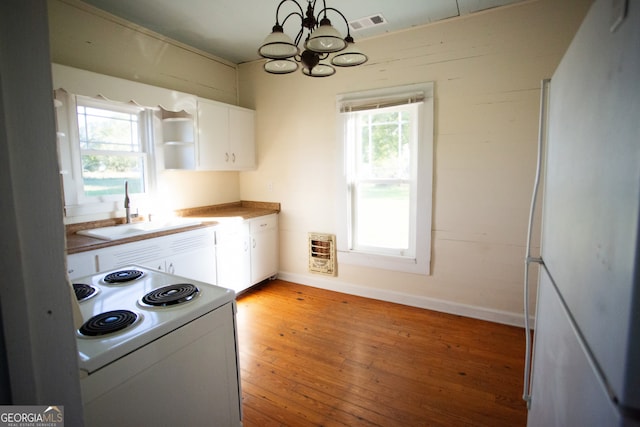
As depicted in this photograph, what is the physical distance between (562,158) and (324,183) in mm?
2696

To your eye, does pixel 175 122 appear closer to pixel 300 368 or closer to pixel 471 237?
pixel 300 368

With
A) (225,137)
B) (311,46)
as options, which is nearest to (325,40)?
(311,46)

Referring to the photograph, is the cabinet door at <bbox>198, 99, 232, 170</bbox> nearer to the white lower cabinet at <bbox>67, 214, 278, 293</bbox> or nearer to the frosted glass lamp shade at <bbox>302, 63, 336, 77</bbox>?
the white lower cabinet at <bbox>67, 214, 278, 293</bbox>

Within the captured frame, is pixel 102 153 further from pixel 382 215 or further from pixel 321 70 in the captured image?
pixel 382 215

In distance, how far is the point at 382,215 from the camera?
3.38m

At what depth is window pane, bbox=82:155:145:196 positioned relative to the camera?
2715 millimetres

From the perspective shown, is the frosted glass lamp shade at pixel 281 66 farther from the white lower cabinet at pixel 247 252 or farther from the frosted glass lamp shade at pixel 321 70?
the white lower cabinet at pixel 247 252

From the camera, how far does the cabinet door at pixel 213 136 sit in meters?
3.29

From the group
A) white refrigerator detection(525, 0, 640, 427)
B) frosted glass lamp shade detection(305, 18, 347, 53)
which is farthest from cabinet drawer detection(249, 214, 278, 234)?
white refrigerator detection(525, 0, 640, 427)

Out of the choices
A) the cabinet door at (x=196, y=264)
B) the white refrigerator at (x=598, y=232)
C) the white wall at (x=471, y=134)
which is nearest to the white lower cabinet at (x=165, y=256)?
the cabinet door at (x=196, y=264)

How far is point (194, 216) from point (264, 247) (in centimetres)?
86

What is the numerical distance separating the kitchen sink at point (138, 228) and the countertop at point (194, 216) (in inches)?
1.7

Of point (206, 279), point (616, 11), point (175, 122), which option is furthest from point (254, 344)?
point (616, 11)

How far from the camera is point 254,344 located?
256 cm
